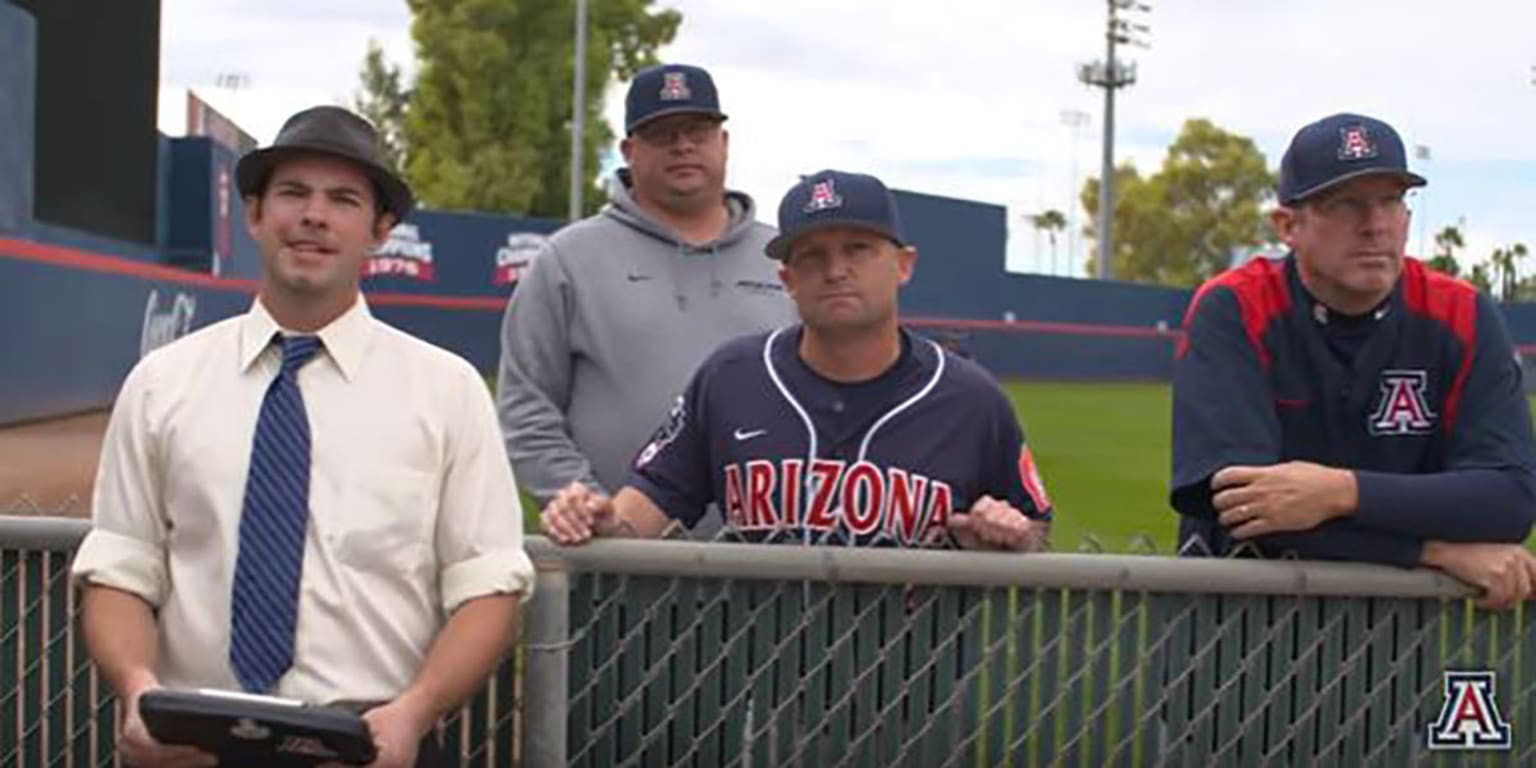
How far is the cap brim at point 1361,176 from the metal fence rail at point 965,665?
26.0 inches

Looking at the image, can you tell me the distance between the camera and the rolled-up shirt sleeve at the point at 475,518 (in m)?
2.51

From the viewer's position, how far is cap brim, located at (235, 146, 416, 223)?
2475 mm

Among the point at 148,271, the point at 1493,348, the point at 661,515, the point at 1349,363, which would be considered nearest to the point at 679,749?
the point at 661,515

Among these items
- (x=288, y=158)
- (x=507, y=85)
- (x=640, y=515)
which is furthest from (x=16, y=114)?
(x=507, y=85)

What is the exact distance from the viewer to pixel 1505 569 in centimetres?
283

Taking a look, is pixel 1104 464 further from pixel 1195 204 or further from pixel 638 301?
pixel 1195 204

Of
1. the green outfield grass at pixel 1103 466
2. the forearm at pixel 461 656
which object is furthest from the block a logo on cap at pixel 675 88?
the forearm at pixel 461 656

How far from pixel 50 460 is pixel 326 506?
11884 millimetres

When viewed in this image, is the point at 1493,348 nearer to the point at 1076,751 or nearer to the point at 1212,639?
the point at 1212,639

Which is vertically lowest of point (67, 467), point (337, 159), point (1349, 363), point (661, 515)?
point (67, 467)

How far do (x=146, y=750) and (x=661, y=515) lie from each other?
1.17m

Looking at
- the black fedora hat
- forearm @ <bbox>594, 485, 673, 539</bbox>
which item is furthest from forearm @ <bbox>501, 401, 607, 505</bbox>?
the black fedora hat

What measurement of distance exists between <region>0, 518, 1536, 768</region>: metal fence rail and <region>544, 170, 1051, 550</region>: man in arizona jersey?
198 mm

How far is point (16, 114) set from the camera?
14.6 meters
